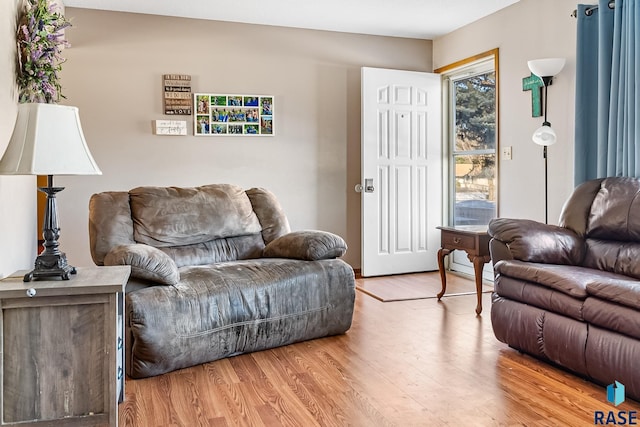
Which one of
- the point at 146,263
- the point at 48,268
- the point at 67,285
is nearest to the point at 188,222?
the point at 146,263

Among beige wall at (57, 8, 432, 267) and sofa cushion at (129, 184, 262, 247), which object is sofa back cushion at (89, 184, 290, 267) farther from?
beige wall at (57, 8, 432, 267)

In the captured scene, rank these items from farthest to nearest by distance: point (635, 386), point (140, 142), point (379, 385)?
point (140, 142)
point (379, 385)
point (635, 386)

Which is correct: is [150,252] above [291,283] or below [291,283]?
above

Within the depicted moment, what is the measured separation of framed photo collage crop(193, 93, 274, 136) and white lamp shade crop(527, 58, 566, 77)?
7.65ft

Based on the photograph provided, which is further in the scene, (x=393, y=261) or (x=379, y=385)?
(x=393, y=261)

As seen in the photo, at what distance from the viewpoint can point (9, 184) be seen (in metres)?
2.36

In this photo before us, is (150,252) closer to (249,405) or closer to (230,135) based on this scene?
(249,405)

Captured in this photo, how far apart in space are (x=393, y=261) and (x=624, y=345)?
3.15 metres

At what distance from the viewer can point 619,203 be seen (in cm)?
310

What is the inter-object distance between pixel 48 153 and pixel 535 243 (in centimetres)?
249

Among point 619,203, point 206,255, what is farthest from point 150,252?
point 619,203

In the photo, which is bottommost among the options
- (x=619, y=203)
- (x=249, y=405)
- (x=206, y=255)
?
(x=249, y=405)

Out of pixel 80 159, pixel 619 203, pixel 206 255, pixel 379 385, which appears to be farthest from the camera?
pixel 206 255

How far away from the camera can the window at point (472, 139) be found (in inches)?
200
